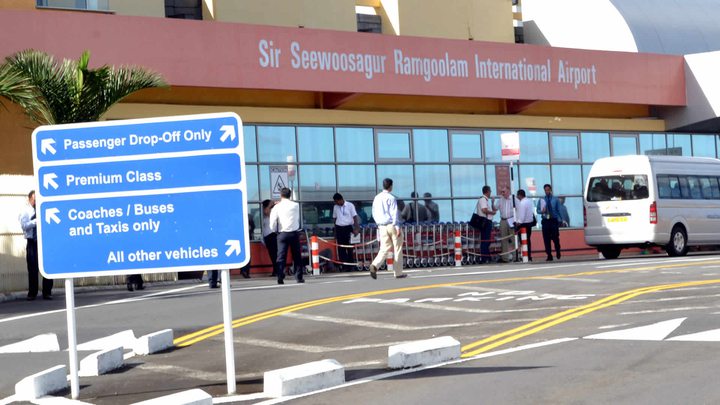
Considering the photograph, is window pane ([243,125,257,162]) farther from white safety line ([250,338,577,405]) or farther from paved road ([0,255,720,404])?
white safety line ([250,338,577,405])

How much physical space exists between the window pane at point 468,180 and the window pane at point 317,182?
13.5ft

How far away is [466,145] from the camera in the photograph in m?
34.1

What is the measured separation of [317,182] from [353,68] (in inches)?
118


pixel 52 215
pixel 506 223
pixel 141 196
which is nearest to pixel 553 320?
pixel 141 196

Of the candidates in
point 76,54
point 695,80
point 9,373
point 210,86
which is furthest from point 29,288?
point 695,80

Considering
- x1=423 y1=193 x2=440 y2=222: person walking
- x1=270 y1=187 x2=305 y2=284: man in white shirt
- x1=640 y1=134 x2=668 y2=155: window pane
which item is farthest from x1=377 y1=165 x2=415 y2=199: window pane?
x1=270 y1=187 x2=305 y2=284: man in white shirt

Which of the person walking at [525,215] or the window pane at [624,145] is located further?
the window pane at [624,145]

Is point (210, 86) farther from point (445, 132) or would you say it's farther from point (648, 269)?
point (648, 269)

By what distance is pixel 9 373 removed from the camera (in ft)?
38.9

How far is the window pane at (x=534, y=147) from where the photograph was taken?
35.2 meters

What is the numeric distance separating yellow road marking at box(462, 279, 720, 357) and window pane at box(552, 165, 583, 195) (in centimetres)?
1840

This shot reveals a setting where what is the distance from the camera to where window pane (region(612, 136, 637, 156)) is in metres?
37.2

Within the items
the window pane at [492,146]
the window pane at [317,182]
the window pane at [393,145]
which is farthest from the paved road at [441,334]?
the window pane at [492,146]

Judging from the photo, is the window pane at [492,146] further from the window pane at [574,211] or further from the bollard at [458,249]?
the bollard at [458,249]
